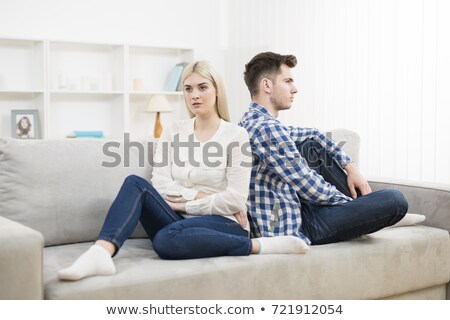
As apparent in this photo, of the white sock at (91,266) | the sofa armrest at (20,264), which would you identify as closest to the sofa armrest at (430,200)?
the white sock at (91,266)

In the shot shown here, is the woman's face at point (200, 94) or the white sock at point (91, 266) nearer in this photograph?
the white sock at point (91, 266)

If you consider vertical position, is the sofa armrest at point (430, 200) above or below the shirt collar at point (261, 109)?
below

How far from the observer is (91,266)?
176 centimetres

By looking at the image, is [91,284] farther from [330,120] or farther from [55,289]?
[330,120]

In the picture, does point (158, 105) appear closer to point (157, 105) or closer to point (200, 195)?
point (157, 105)

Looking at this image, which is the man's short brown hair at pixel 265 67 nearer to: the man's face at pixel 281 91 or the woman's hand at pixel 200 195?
the man's face at pixel 281 91

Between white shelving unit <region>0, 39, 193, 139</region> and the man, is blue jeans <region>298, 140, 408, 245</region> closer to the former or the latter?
the man

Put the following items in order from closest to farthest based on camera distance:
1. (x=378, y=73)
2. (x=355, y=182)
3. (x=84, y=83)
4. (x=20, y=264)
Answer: (x=20, y=264) → (x=355, y=182) → (x=378, y=73) → (x=84, y=83)

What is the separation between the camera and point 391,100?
404cm

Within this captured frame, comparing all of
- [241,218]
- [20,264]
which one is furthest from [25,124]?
[20,264]

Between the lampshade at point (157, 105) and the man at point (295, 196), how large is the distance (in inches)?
124

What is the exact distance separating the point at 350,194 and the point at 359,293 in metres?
0.46

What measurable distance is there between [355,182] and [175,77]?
138 inches

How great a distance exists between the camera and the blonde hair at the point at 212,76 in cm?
232
